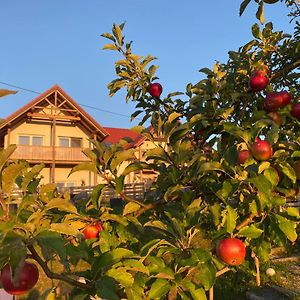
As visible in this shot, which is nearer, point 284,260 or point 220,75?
point 220,75

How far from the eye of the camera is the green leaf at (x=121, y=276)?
1.49 m

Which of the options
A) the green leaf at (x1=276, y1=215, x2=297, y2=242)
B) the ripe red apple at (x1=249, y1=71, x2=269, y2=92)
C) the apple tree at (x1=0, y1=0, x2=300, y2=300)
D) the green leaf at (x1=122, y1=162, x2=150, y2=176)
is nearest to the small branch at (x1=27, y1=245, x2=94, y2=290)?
Answer: the apple tree at (x1=0, y1=0, x2=300, y2=300)

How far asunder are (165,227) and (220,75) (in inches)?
62.9

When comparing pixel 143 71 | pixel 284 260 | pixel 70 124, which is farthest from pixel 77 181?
pixel 143 71

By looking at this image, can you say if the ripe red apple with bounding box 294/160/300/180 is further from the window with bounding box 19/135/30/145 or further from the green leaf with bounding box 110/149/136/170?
the window with bounding box 19/135/30/145

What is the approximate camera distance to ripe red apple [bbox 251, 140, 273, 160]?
1.92 metres

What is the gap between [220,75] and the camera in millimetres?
3006

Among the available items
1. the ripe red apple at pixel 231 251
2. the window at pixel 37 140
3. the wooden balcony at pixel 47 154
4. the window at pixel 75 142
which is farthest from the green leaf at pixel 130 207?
the window at pixel 75 142

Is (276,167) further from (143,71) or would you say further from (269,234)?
(143,71)

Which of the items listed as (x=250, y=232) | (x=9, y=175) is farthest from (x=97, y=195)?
(x=250, y=232)

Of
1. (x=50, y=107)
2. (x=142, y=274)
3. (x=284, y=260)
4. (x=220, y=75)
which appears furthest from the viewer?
(x=50, y=107)

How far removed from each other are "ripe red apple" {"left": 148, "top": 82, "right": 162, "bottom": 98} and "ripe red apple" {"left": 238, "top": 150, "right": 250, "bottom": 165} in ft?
4.26

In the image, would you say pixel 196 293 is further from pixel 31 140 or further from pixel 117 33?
pixel 31 140

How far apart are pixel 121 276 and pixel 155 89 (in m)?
1.93
